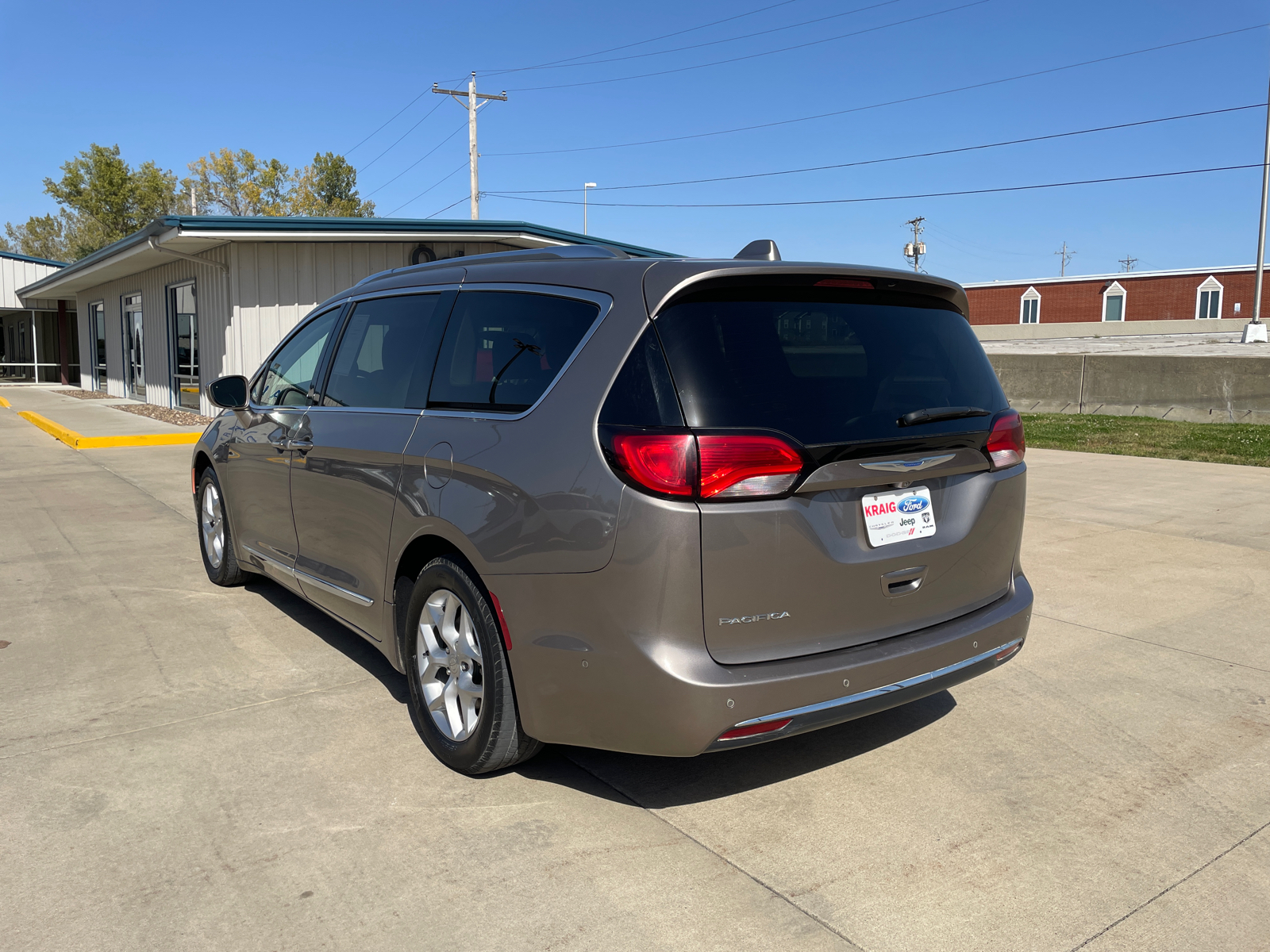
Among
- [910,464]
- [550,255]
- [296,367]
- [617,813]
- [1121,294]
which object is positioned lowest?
[617,813]

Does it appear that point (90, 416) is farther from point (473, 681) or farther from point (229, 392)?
point (473, 681)

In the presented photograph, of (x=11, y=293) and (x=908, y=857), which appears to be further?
(x=11, y=293)

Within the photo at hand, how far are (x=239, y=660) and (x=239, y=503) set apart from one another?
1050 millimetres

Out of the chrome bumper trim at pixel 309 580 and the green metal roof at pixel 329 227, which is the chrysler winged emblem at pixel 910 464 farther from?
the green metal roof at pixel 329 227

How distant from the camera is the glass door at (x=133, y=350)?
2444 centimetres

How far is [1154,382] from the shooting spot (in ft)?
60.7

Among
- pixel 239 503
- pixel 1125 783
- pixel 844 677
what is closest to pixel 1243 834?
pixel 1125 783

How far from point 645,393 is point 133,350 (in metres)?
26.4

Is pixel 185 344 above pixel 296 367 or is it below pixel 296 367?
above

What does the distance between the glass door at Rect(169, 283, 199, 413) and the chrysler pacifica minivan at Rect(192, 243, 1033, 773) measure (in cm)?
1795

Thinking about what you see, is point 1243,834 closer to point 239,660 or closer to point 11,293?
point 239,660

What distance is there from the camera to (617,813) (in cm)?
317

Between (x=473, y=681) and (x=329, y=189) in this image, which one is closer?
(x=473, y=681)

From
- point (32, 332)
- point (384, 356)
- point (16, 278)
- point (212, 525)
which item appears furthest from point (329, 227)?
point (32, 332)
